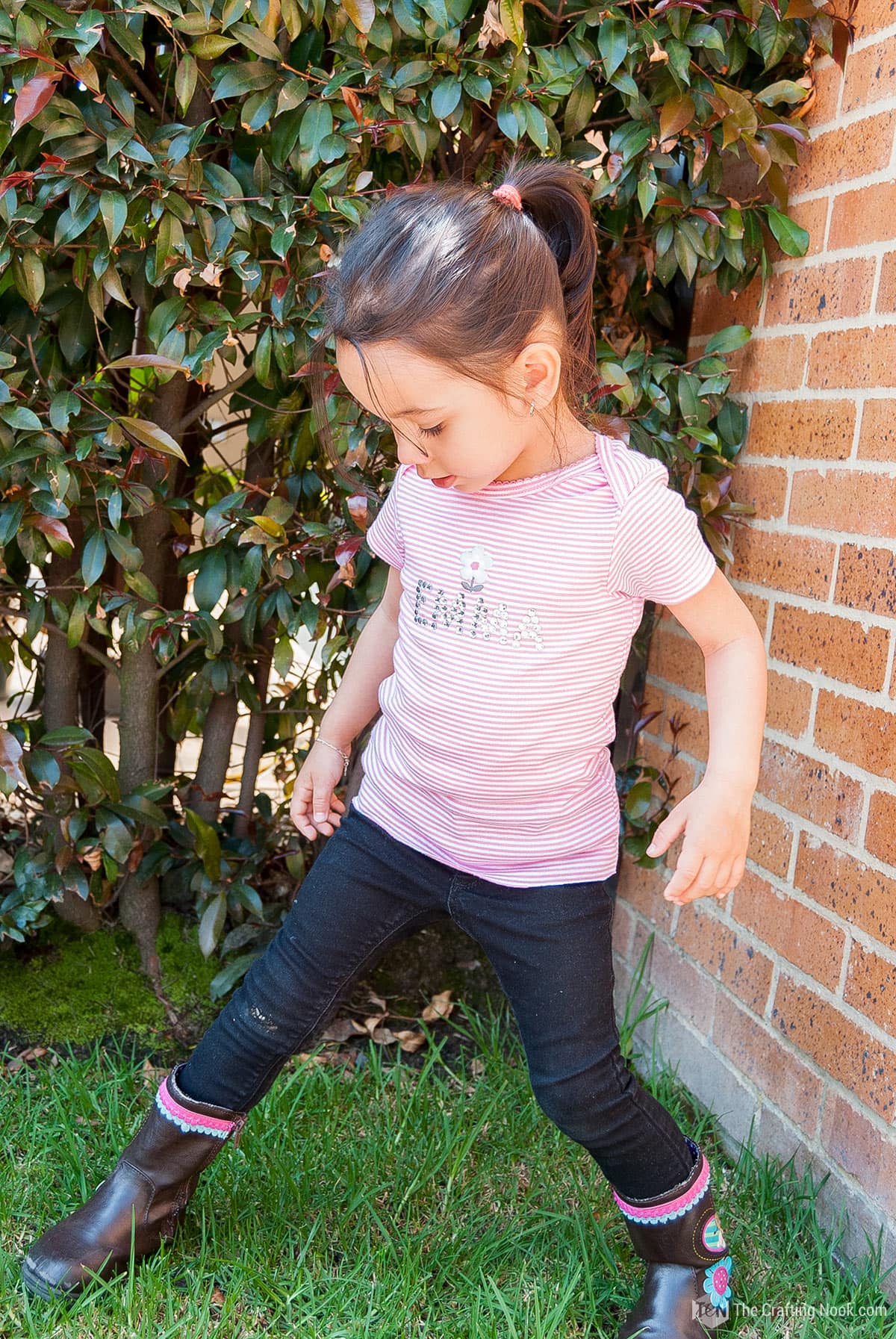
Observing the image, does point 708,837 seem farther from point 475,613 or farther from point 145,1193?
point 145,1193

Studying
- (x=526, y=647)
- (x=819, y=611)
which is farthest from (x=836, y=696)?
(x=526, y=647)

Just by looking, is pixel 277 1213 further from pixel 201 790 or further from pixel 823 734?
pixel 823 734

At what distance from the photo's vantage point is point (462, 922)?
5.24 feet

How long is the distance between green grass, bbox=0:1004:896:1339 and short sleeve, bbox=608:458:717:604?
0.92 meters

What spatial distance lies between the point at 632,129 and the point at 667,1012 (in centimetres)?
150

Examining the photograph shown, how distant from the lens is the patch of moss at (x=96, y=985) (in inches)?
87.4

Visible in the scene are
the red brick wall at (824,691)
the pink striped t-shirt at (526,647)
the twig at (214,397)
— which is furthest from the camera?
the twig at (214,397)

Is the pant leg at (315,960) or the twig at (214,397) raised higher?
the twig at (214,397)

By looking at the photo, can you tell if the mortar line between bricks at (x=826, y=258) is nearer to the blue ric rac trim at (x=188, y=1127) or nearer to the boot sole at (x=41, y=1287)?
the blue ric rac trim at (x=188, y=1127)

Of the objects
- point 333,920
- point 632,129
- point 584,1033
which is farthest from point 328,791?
point 632,129

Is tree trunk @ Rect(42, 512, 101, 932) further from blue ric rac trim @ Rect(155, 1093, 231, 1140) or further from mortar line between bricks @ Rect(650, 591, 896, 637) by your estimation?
mortar line between bricks @ Rect(650, 591, 896, 637)

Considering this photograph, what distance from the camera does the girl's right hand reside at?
1776 millimetres

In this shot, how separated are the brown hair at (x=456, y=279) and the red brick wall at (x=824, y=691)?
1.60ft

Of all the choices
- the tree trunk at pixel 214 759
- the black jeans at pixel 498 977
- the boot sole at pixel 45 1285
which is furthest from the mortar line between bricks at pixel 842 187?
the boot sole at pixel 45 1285
